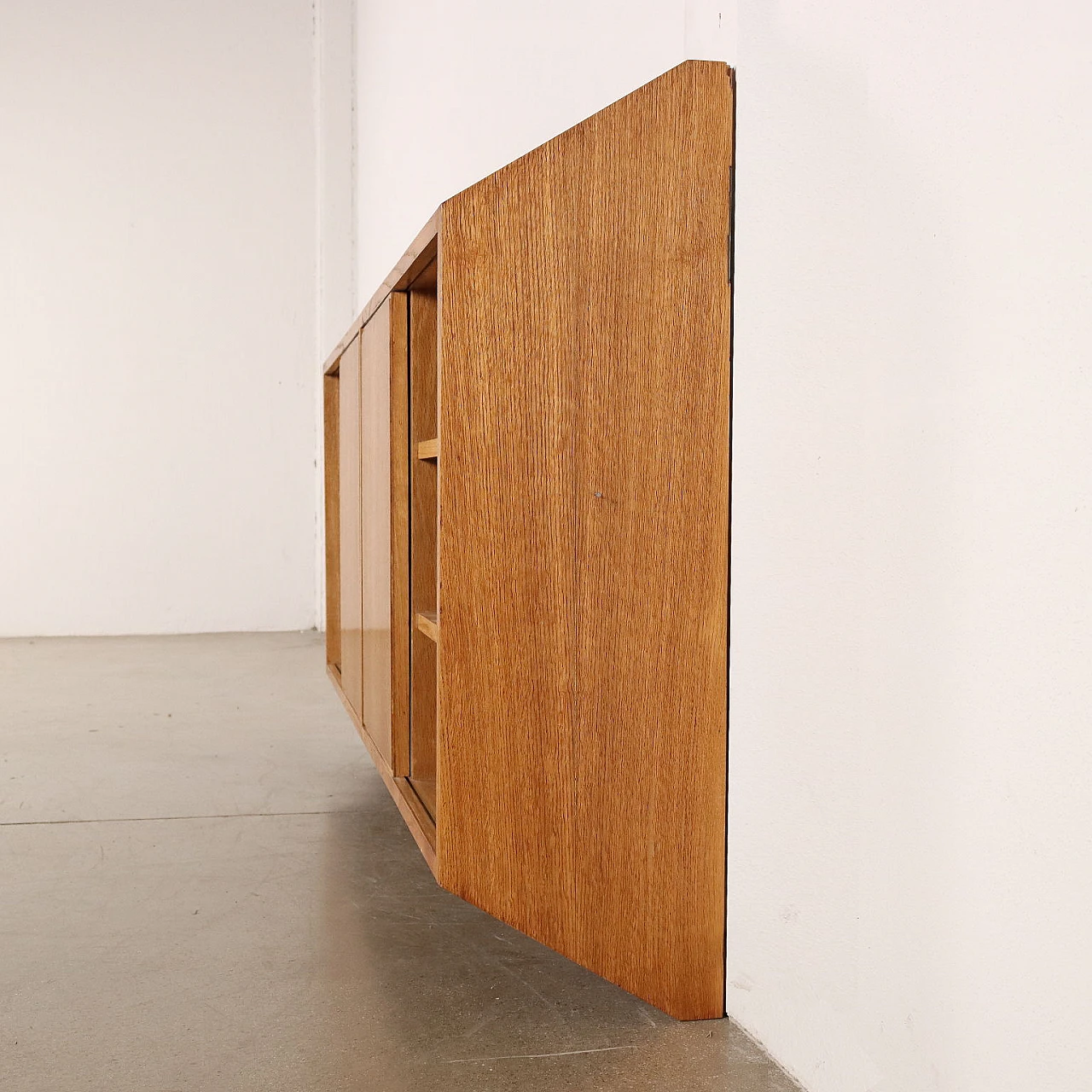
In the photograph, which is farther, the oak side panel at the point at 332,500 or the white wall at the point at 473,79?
the oak side panel at the point at 332,500

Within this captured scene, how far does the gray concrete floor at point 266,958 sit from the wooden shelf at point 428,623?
548 mm

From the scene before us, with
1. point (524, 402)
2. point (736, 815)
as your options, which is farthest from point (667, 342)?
point (736, 815)

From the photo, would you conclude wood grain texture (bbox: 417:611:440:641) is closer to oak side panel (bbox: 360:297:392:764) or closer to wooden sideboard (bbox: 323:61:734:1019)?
oak side panel (bbox: 360:297:392:764)

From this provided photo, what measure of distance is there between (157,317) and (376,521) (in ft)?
14.0

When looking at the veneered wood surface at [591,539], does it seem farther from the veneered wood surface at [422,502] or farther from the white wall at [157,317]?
the white wall at [157,317]

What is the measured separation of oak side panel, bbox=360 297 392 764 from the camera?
2275 mm

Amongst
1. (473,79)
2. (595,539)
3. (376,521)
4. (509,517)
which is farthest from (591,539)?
(473,79)

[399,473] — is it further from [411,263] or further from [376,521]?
[411,263]

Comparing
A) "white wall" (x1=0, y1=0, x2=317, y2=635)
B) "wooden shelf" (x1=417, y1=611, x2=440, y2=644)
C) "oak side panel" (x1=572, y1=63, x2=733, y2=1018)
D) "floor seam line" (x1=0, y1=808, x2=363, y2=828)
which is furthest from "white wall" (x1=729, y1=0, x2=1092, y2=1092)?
"white wall" (x1=0, y1=0, x2=317, y2=635)

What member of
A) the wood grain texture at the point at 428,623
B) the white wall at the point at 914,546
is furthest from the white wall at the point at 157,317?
the white wall at the point at 914,546

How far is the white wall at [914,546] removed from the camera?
1.08 meters

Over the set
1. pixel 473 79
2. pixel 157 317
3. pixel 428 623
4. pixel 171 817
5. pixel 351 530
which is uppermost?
pixel 473 79

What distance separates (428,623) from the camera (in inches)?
78.8

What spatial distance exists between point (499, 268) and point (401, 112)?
337cm
